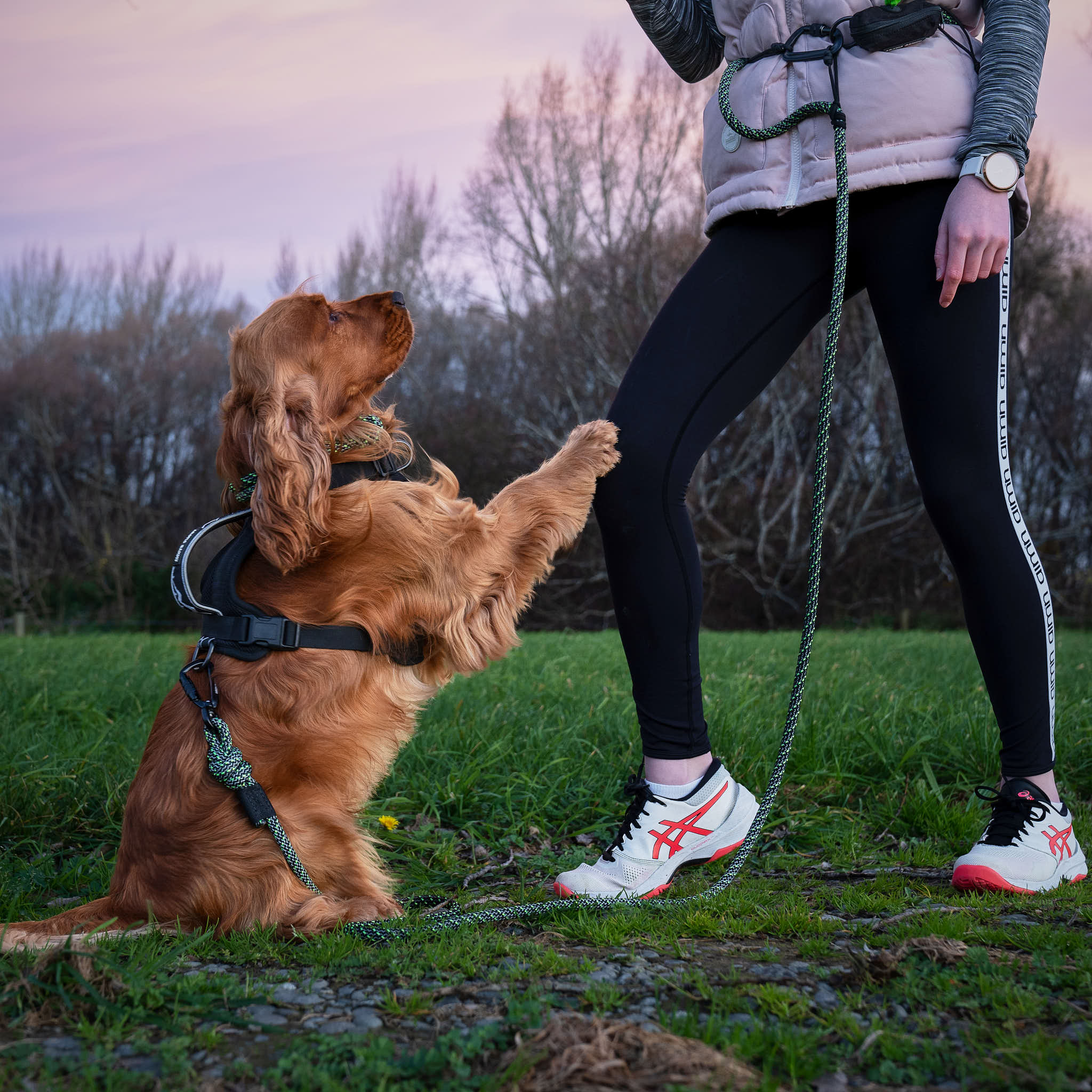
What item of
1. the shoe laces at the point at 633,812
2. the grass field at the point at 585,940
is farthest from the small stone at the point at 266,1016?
the shoe laces at the point at 633,812

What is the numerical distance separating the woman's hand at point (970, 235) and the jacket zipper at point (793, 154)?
0.32 meters

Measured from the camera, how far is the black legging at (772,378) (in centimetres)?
203

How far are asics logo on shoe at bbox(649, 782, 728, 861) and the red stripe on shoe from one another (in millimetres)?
560

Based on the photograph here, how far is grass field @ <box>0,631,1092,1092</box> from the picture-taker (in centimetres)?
125

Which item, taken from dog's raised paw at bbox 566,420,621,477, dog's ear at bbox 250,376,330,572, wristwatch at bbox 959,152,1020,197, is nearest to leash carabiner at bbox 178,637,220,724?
dog's ear at bbox 250,376,330,572

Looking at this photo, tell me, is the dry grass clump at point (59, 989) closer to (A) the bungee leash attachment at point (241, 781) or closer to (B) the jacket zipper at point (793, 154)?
(A) the bungee leash attachment at point (241, 781)

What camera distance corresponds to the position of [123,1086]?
120 cm

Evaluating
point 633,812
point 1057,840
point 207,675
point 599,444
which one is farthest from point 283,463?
point 1057,840

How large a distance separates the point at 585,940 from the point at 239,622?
100cm

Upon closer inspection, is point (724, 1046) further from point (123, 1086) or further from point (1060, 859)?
point (1060, 859)

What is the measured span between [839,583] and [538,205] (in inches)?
421

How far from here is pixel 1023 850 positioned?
2.02 metres

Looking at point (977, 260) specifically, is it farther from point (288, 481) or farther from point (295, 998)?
point (295, 998)

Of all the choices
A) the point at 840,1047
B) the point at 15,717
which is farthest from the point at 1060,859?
the point at 15,717
